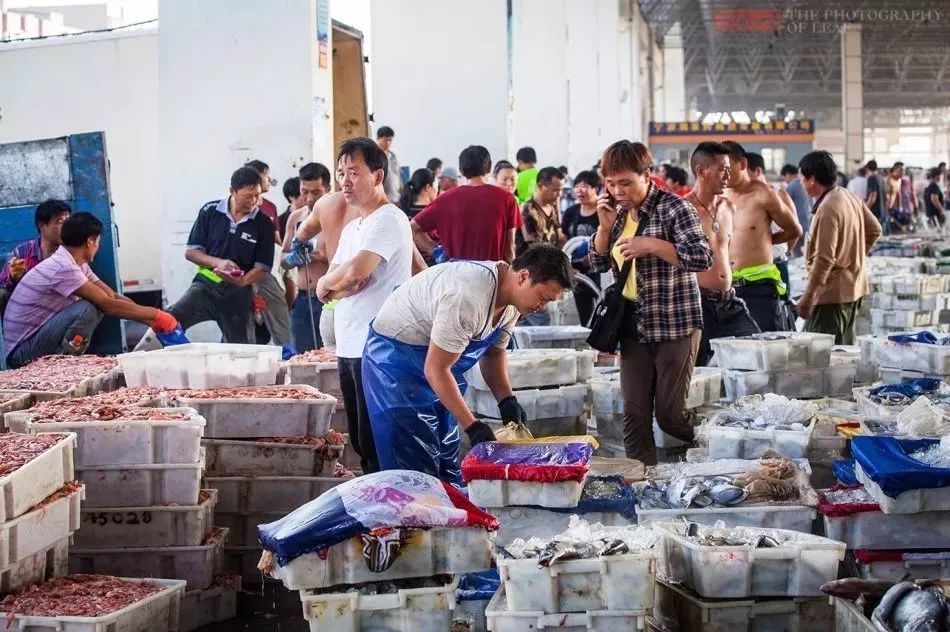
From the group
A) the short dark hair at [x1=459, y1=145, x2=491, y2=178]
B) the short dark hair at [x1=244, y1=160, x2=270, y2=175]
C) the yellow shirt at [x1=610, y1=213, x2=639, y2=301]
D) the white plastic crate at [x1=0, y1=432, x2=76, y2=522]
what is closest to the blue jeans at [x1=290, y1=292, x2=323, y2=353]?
the short dark hair at [x1=244, y1=160, x2=270, y2=175]

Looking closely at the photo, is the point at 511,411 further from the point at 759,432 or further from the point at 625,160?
the point at 625,160

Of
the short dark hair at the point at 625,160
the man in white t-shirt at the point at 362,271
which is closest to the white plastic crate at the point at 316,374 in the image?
the man in white t-shirt at the point at 362,271

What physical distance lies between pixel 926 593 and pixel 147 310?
17.0ft

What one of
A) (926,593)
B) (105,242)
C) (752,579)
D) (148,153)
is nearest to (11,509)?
(752,579)

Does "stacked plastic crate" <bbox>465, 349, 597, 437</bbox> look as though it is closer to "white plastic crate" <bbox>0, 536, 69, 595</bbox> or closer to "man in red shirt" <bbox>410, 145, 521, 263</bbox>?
"man in red shirt" <bbox>410, 145, 521, 263</bbox>

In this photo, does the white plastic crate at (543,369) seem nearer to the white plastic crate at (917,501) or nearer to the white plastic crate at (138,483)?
the white plastic crate at (138,483)

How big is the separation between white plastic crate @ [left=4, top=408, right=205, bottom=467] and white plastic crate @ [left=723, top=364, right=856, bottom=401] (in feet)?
10.5

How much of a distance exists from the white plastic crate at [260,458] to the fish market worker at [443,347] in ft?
1.72

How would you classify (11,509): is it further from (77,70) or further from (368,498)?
(77,70)

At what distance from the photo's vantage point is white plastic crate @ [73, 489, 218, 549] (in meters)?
4.70

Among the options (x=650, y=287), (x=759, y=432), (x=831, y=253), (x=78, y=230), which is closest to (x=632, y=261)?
(x=650, y=287)

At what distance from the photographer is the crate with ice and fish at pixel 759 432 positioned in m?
5.14

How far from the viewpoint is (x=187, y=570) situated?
4.74 m

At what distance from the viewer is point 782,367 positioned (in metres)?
6.59
